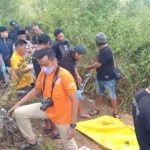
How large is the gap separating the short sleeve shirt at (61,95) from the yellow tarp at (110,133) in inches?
52.2

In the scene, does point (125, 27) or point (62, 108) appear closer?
point (62, 108)

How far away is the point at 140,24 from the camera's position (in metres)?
7.90

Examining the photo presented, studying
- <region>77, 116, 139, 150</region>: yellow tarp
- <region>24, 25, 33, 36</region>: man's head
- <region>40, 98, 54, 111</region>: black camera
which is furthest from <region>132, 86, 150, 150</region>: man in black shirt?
<region>24, 25, 33, 36</region>: man's head

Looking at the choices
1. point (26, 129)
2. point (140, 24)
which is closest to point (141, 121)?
point (26, 129)

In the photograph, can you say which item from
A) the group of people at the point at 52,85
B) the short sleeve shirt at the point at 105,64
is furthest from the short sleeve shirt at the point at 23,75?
the short sleeve shirt at the point at 105,64

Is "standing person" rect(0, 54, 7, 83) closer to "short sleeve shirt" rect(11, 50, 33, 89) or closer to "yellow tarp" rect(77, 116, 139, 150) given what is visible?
"short sleeve shirt" rect(11, 50, 33, 89)

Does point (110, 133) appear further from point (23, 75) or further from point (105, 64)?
point (23, 75)

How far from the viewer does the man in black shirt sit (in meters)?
2.36

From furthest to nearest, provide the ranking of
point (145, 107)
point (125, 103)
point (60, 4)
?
1. point (60, 4)
2. point (125, 103)
3. point (145, 107)

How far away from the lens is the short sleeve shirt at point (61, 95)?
3721mm

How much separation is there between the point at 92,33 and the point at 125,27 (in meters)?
0.88

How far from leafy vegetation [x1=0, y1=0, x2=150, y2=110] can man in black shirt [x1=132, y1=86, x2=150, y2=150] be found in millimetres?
A: 4106

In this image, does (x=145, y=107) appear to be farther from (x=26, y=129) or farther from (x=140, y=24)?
(x=140, y=24)

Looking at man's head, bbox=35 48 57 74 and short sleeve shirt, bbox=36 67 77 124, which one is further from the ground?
man's head, bbox=35 48 57 74
